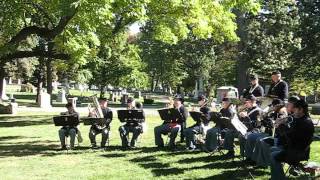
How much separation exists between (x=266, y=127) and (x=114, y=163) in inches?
152

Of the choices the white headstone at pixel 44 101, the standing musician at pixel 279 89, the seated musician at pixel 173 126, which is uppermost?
the standing musician at pixel 279 89

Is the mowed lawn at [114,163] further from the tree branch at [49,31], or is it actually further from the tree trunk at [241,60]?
the tree trunk at [241,60]

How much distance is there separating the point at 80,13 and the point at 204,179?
7522 mm

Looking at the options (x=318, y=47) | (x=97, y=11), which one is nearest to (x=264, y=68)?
(x=318, y=47)

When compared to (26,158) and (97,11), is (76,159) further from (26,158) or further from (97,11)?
(97,11)

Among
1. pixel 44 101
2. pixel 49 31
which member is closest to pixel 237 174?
pixel 49 31

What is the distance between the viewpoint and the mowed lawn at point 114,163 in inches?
426

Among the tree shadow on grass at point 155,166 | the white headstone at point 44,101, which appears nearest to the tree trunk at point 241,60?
the white headstone at point 44,101

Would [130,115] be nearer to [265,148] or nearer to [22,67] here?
[265,148]

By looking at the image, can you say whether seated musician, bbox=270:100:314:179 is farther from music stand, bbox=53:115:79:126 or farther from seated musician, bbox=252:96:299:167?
music stand, bbox=53:115:79:126

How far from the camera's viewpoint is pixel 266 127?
11.2 m

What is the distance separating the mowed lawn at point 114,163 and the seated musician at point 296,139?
1346 mm

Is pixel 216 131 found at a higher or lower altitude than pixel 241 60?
lower

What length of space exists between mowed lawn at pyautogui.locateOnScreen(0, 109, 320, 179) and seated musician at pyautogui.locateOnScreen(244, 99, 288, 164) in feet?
1.18
